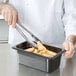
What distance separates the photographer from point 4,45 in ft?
4.11

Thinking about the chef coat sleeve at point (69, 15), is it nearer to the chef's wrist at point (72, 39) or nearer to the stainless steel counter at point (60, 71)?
the chef's wrist at point (72, 39)

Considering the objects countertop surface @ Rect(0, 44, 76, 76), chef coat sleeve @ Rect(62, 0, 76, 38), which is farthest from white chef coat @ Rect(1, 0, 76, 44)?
countertop surface @ Rect(0, 44, 76, 76)

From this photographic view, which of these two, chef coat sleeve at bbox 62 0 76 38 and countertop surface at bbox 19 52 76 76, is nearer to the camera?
countertop surface at bbox 19 52 76 76

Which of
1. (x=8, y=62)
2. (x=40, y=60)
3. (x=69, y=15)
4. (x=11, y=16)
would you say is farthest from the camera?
(x=69, y=15)

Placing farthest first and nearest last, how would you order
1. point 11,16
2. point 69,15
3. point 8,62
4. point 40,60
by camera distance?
point 69,15, point 11,16, point 8,62, point 40,60

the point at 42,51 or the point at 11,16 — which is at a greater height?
the point at 11,16

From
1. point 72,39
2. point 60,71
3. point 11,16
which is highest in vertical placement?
point 11,16

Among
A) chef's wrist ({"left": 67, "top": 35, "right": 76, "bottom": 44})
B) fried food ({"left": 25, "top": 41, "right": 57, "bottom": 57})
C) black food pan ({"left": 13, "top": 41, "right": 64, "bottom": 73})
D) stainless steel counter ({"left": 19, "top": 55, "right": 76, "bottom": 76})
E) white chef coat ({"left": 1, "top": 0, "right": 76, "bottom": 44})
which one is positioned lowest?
stainless steel counter ({"left": 19, "top": 55, "right": 76, "bottom": 76})

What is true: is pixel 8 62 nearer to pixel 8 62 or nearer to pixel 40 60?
pixel 8 62

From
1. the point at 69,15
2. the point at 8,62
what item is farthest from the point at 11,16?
the point at 69,15

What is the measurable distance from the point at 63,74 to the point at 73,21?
1.37 feet

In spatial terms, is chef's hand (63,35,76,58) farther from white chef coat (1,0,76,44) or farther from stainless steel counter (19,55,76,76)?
white chef coat (1,0,76,44)

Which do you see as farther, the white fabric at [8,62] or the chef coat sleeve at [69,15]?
the chef coat sleeve at [69,15]

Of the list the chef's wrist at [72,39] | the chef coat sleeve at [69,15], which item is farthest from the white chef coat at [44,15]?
the chef's wrist at [72,39]
